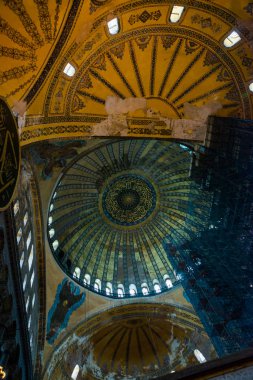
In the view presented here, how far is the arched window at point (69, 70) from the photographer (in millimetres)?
7618

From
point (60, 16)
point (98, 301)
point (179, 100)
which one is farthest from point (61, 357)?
point (60, 16)

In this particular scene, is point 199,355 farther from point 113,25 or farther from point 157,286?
point 113,25

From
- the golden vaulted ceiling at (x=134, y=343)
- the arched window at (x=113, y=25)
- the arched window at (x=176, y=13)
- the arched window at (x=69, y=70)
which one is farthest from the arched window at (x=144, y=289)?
the arched window at (x=176, y=13)

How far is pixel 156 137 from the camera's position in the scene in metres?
9.49

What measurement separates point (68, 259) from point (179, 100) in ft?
28.0

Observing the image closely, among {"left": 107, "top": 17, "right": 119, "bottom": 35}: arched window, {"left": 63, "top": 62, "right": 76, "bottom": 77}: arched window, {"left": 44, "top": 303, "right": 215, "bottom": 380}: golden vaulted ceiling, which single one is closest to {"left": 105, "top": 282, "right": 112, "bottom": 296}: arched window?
{"left": 44, "top": 303, "right": 215, "bottom": 380}: golden vaulted ceiling

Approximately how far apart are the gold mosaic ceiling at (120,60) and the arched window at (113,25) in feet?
0.38

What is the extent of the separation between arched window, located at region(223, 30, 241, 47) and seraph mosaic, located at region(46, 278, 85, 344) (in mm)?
10468

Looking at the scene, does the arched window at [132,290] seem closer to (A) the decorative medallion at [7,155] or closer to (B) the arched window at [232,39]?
(A) the decorative medallion at [7,155]

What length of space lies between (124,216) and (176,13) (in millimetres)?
10234

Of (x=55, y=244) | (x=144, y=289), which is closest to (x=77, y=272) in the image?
(x=55, y=244)

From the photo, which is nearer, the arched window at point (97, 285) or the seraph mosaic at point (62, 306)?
the seraph mosaic at point (62, 306)

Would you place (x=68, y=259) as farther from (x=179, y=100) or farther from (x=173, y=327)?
(x=179, y=100)

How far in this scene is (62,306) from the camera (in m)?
12.7
